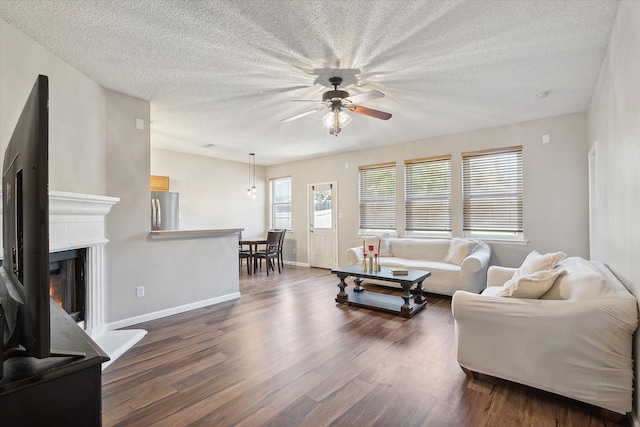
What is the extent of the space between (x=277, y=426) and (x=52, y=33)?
10.6ft

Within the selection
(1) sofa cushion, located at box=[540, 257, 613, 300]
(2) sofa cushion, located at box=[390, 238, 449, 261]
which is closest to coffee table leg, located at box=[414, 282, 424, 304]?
(2) sofa cushion, located at box=[390, 238, 449, 261]

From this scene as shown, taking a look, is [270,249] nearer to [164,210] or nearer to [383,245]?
[164,210]

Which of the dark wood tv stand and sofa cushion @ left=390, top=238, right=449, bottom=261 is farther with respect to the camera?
sofa cushion @ left=390, top=238, right=449, bottom=261

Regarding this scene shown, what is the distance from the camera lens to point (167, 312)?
3.76 m

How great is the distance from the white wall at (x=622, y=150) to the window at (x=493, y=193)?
1.76 meters

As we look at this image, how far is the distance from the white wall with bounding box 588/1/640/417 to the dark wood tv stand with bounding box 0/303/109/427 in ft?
8.24

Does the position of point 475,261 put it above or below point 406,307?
above

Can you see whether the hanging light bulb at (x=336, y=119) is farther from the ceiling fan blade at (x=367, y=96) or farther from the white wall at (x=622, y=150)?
the white wall at (x=622, y=150)

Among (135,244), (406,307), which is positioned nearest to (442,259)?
(406,307)

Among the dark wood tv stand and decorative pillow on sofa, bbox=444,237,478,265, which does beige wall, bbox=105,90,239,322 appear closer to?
the dark wood tv stand

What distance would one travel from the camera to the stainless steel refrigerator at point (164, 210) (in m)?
4.84

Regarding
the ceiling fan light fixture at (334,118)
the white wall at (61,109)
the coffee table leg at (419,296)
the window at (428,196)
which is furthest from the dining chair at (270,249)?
the ceiling fan light fixture at (334,118)

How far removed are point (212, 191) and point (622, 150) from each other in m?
6.76

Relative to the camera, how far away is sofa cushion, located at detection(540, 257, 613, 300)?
1.93 metres
